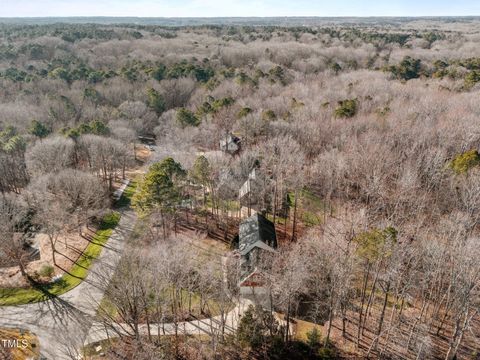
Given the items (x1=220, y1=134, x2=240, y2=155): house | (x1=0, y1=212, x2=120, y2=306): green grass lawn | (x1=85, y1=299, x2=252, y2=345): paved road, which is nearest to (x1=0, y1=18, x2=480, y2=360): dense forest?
(x1=85, y1=299, x2=252, y2=345): paved road

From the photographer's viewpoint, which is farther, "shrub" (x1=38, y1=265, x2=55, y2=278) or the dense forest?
"shrub" (x1=38, y1=265, x2=55, y2=278)

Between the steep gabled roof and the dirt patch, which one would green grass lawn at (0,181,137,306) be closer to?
the dirt patch

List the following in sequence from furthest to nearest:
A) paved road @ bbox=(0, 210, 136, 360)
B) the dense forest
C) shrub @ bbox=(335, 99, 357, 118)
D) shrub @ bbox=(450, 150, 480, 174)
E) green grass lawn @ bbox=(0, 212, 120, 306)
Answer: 1. shrub @ bbox=(335, 99, 357, 118)
2. shrub @ bbox=(450, 150, 480, 174)
3. green grass lawn @ bbox=(0, 212, 120, 306)
4. paved road @ bbox=(0, 210, 136, 360)
5. the dense forest

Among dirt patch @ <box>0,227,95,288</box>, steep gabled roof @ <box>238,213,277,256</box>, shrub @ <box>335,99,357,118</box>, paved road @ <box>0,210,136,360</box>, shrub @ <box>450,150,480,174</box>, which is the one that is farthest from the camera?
shrub @ <box>335,99,357,118</box>

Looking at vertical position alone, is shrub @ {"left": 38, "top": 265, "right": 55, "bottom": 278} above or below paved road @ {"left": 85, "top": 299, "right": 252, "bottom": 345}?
above

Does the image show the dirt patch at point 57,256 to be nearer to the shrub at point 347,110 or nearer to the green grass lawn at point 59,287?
the green grass lawn at point 59,287

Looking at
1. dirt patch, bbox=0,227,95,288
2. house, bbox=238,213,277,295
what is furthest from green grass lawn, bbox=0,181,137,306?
house, bbox=238,213,277,295

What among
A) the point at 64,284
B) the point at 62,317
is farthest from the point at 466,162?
the point at 64,284

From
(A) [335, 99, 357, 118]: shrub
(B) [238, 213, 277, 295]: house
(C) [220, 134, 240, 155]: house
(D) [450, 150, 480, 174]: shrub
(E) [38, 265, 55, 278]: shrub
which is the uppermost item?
(A) [335, 99, 357, 118]: shrub

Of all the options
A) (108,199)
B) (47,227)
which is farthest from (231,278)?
(108,199)
